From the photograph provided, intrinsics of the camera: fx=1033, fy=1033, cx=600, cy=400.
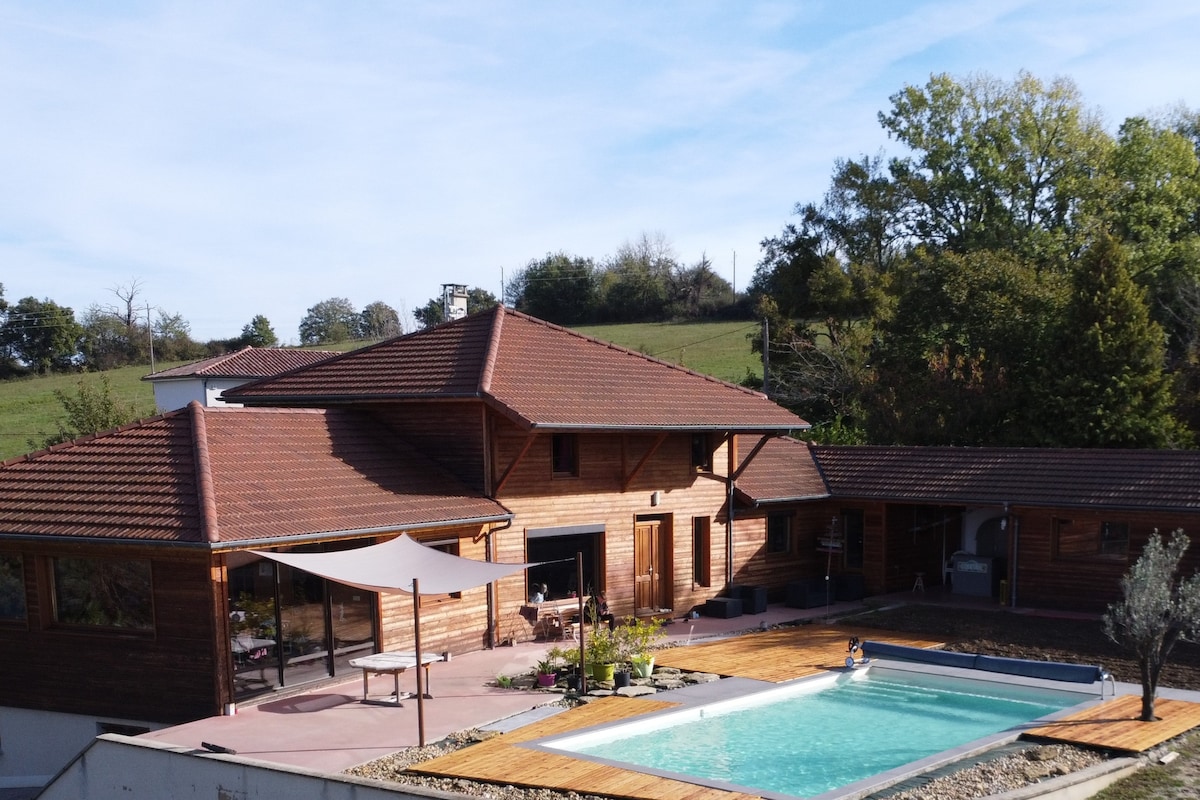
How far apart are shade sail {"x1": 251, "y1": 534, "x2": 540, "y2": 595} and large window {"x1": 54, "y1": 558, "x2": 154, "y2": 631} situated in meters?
1.86

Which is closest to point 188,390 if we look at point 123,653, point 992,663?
point 123,653

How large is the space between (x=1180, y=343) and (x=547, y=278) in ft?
140

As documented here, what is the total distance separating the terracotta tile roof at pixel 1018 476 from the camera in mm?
18516

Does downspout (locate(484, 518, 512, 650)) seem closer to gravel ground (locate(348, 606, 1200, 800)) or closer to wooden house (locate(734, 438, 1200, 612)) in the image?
gravel ground (locate(348, 606, 1200, 800))

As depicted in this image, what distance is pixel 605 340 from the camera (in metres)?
53.7

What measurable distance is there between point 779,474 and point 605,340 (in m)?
32.1

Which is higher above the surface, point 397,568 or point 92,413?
point 92,413

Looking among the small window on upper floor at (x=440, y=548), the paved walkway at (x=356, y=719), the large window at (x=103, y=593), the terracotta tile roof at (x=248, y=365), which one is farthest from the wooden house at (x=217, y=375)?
the paved walkway at (x=356, y=719)

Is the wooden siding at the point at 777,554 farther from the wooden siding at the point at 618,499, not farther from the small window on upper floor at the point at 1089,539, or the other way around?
the small window on upper floor at the point at 1089,539

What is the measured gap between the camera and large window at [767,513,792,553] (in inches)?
850

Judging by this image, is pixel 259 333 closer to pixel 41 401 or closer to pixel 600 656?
pixel 41 401

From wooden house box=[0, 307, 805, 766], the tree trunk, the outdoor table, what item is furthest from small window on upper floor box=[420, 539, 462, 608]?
the tree trunk

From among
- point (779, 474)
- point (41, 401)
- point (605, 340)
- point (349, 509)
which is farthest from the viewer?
point (605, 340)

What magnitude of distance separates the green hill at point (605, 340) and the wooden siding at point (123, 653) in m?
27.3
